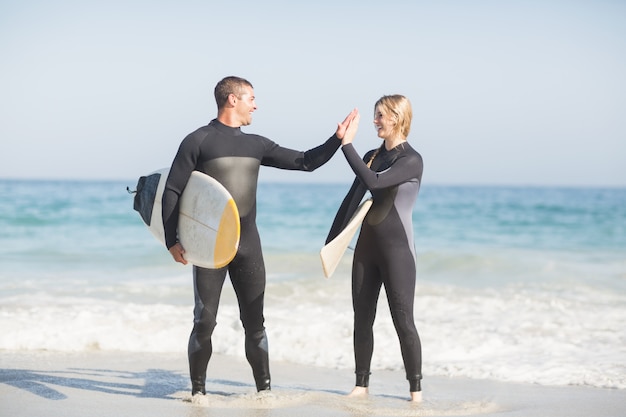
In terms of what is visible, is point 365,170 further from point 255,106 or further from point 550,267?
point 550,267

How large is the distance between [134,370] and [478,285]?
6.92 meters

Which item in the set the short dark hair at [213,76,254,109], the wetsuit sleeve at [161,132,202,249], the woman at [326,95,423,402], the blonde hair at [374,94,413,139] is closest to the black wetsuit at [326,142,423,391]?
the woman at [326,95,423,402]

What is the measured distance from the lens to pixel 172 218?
4699 millimetres

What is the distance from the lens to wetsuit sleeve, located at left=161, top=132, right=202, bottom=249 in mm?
4625

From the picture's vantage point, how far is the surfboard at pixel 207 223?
4531mm

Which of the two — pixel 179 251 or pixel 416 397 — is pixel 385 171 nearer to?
pixel 179 251

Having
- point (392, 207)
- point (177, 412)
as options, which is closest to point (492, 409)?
point (392, 207)

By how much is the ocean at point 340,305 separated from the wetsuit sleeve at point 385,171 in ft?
7.10

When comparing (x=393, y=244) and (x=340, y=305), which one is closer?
(x=393, y=244)

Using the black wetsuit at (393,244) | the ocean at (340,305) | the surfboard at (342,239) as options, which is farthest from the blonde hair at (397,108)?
the ocean at (340,305)

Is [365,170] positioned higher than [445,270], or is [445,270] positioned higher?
[365,170]

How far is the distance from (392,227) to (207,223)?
41.7 inches

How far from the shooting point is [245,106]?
15.5 ft

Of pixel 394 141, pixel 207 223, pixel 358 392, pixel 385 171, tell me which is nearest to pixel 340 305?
pixel 358 392
